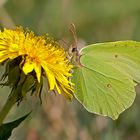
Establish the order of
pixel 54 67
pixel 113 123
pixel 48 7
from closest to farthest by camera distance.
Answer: pixel 54 67 → pixel 113 123 → pixel 48 7

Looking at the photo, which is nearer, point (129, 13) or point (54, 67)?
point (54, 67)

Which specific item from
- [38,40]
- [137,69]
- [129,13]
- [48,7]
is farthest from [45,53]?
[129,13]

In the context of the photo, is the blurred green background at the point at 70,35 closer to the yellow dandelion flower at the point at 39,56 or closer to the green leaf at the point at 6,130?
the yellow dandelion flower at the point at 39,56

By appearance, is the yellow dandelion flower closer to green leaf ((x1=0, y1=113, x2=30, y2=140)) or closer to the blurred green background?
green leaf ((x1=0, y1=113, x2=30, y2=140))

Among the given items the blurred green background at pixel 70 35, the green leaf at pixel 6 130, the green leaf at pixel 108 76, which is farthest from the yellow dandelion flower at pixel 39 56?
the blurred green background at pixel 70 35

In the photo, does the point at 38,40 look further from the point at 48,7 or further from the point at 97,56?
the point at 48,7

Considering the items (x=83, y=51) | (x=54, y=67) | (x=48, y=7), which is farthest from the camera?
(x=48, y=7)
